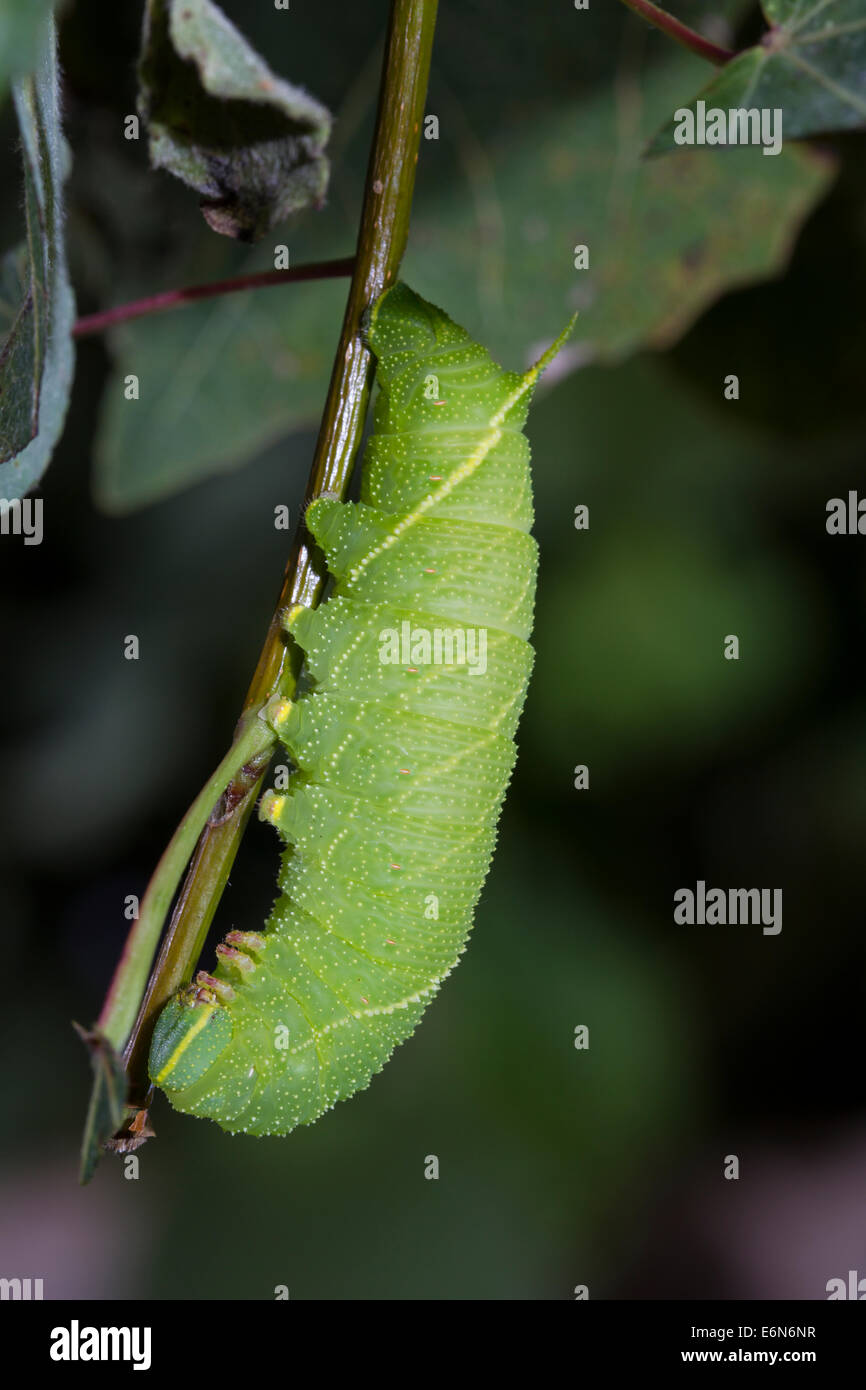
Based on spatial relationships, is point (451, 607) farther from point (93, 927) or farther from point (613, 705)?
point (93, 927)

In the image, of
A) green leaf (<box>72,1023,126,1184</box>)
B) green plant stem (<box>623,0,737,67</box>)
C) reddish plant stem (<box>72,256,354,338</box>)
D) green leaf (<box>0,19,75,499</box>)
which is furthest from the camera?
reddish plant stem (<box>72,256,354,338</box>)

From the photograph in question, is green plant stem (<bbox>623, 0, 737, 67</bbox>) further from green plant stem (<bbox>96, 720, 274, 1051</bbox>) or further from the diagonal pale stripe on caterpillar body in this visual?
green plant stem (<bbox>96, 720, 274, 1051</bbox>)

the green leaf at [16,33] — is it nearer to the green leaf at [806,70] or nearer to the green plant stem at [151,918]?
the green plant stem at [151,918]

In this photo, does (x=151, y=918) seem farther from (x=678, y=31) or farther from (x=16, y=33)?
(x=678, y=31)

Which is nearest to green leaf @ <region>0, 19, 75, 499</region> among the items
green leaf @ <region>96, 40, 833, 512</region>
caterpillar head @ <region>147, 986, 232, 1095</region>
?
caterpillar head @ <region>147, 986, 232, 1095</region>

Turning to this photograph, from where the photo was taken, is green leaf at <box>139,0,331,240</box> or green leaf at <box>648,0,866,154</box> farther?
green leaf at <box>648,0,866,154</box>

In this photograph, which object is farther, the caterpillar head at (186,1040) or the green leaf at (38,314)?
the caterpillar head at (186,1040)

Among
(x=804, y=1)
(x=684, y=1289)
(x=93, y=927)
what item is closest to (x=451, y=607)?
(x=804, y=1)

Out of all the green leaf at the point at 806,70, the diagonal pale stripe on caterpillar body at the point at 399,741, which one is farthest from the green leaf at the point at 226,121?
the green leaf at the point at 806,70
